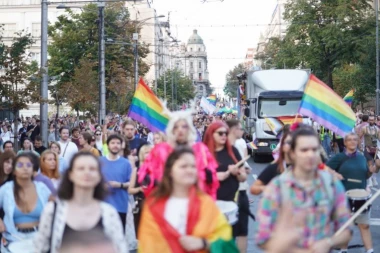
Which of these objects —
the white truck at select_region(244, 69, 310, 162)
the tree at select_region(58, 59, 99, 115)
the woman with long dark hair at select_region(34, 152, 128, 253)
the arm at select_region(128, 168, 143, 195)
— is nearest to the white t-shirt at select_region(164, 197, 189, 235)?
the woman with long dark hair at select_region(34, 152, 128, 253)

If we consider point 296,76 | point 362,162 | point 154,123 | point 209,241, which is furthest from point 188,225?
point 296,76

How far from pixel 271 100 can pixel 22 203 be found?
2237cm

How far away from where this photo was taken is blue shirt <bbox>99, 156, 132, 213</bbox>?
985cm

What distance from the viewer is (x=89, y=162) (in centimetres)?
574

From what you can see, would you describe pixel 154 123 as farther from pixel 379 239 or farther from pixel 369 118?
pixel 369 118

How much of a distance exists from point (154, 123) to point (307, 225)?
22.5 feet

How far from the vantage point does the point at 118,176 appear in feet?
32.6

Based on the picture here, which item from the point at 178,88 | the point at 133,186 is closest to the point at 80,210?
the point at 133,186

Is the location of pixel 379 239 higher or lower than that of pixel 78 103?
lower

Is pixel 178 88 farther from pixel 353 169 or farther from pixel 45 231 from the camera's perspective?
pixel 45 231

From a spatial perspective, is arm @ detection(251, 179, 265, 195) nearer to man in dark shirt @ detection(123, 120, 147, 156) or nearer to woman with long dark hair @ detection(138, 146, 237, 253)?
woman with long dark hair @ detection(138, 146, 237, 253)

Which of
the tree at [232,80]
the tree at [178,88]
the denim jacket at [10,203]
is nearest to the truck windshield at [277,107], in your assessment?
the denim jacket at [10,203]

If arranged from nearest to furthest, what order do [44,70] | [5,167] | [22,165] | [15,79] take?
[22,165]
[5,167]
[44,70]
[15,79]

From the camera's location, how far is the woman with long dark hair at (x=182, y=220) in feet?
18.6
